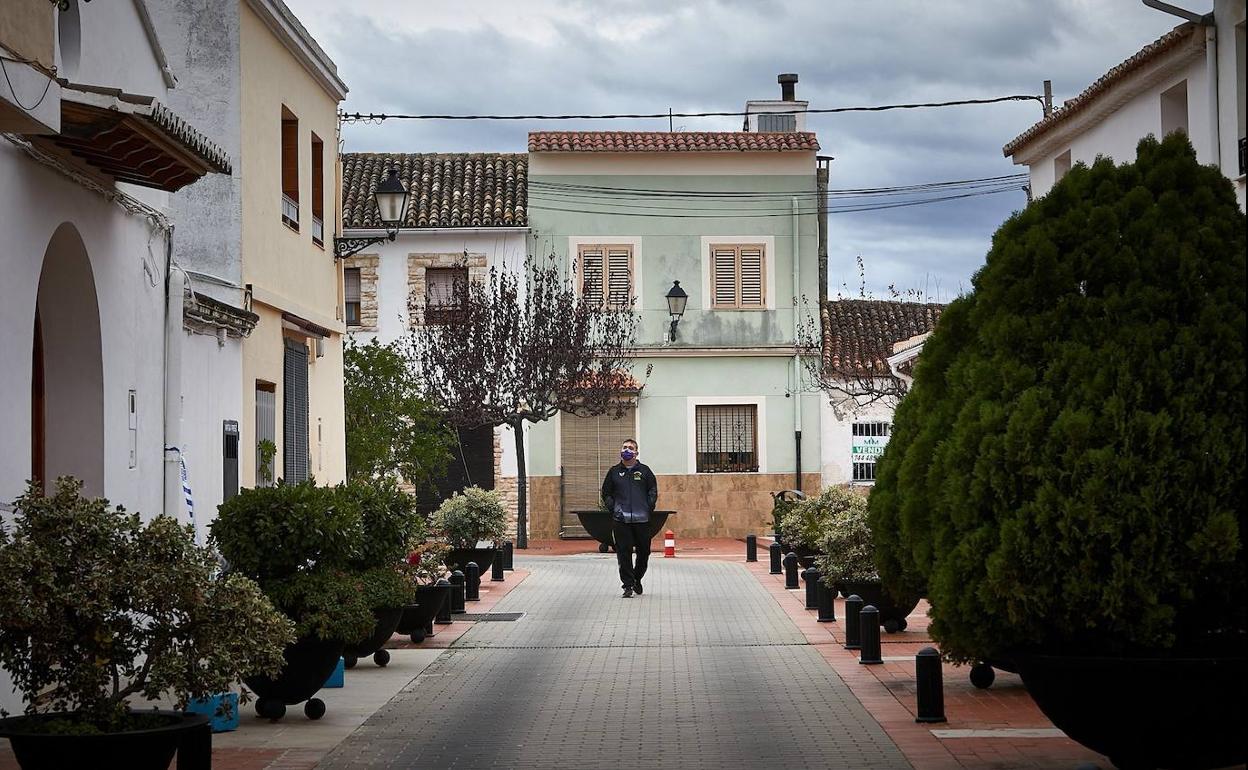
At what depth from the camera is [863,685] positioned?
12352 millimetres

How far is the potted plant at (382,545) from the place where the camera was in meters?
11.3

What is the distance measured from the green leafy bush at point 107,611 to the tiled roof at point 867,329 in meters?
28.0

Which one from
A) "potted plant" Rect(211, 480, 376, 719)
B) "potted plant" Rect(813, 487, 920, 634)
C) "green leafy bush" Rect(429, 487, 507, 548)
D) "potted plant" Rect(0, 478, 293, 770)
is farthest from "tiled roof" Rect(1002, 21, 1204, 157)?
"potted plant" Rect(0, 478, 293, 770)

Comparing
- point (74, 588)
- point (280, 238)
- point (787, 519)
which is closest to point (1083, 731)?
point (74, 588)

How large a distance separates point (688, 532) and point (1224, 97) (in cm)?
2048

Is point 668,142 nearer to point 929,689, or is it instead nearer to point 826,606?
point 826,606

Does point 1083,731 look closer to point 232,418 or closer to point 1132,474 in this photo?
point 1132,474

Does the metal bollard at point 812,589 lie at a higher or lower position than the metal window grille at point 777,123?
lower

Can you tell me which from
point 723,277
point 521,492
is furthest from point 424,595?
point 723,277

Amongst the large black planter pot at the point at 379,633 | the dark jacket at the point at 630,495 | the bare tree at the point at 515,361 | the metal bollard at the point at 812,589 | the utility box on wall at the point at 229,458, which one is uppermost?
the bare tree at the point at 515,361

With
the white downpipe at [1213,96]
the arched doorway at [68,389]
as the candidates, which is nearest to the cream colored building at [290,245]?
the arched doorway at [68,389]

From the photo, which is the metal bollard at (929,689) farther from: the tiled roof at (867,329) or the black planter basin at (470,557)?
the tiled roof at (867,329)

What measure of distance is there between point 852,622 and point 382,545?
4.82 m

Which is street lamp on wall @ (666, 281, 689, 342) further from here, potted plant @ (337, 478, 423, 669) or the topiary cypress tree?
the topiary cypress tree
